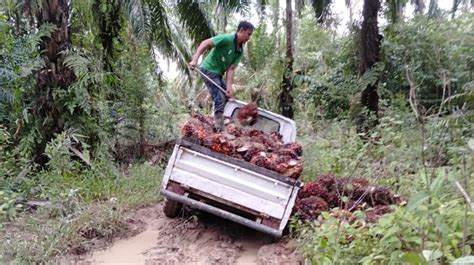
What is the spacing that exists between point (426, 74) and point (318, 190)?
597 centimetres

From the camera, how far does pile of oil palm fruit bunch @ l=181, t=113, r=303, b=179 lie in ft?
14.9

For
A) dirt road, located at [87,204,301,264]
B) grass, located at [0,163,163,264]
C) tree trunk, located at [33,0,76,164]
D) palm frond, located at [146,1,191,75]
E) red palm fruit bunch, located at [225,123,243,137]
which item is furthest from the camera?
palm frond, located at [146,1,191,75]

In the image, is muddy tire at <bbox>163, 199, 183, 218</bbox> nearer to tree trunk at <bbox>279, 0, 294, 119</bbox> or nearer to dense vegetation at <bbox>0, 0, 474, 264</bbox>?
dense vegetation at <bbox>0, 0, 474, 264</bbox>

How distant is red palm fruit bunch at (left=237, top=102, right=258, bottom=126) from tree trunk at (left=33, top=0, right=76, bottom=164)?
2.67 meters

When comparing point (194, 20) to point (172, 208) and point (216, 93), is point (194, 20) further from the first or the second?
point (172, 208)

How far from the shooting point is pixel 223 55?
642 cm

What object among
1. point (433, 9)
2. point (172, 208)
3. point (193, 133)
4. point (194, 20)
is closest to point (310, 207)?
point (193, 133)

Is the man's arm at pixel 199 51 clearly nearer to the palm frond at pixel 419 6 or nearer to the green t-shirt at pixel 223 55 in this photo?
the green t-shirt at pixel 223 55

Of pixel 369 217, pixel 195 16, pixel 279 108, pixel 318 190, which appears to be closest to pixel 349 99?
pixel 279 108

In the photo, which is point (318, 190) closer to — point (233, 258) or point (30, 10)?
point (233, 258)

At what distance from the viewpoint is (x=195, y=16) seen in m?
7.68

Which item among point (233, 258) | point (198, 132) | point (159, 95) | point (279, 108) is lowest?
point (233, 258)

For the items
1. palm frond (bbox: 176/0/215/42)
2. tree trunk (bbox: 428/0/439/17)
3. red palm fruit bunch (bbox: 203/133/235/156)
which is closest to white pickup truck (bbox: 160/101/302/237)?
red palm fruit bunch (bbox: 203/133/235/156)

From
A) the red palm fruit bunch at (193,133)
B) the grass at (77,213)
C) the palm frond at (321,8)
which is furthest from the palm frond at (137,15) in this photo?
the palm frond at (321,8)
